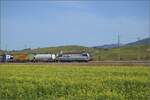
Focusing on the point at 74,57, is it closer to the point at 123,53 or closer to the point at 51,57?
the point at 51,57

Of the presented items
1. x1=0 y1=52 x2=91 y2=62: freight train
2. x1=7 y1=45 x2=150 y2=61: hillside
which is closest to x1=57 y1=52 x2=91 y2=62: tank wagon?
x1=0 y1=52 x2=91 y2=62: freight train

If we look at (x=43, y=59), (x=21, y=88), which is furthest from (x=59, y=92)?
(x=43, y=59)

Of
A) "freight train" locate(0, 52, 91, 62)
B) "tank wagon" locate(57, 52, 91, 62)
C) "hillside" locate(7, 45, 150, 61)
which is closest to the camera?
"tank wagon" locate(57, 52, 91, 62)

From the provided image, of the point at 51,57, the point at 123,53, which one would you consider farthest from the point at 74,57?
the point at 123,53

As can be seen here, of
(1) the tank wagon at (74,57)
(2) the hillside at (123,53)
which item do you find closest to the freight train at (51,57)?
(1) the tank wagon at (74,57)

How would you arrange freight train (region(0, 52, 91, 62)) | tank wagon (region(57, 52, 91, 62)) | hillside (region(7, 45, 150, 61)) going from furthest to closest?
hillside (region(7, 45, 150, 61)) < freight train (region(0, 52, 91, 62)) < tank wagon (region(57, 52, 91, 62))

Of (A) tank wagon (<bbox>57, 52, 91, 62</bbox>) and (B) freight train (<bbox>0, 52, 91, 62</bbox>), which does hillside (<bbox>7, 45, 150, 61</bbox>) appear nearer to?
(A) tank wagon (<bbox>57, 52, 91, 62</bbox>)

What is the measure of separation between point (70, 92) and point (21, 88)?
313 cm

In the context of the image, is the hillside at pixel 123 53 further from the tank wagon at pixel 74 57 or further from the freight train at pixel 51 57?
the freight train at pixel 51 57

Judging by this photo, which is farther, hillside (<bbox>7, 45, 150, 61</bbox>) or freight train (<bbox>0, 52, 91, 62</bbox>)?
hillside (<bbox>7, 45, 150, 61</bbox>)

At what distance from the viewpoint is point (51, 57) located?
8669 cm

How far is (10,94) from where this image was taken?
842 inches

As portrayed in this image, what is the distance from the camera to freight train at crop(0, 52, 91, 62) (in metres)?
82.0

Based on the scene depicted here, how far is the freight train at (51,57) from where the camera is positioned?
269ft
